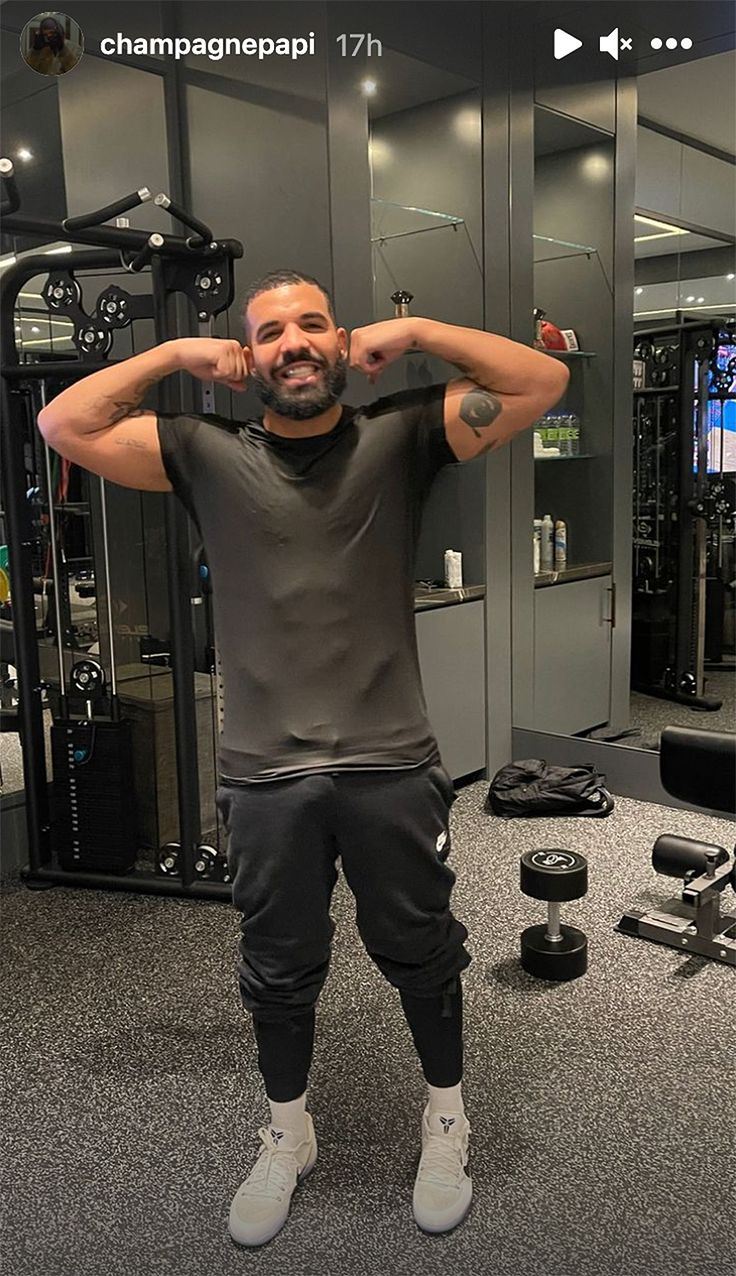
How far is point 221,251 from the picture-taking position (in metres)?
2.81

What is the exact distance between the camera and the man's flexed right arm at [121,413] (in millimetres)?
1712

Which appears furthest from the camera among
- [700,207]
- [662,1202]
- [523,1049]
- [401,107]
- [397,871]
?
[401,107]

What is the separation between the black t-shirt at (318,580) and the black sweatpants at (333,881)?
4cm

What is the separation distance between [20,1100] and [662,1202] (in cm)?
128

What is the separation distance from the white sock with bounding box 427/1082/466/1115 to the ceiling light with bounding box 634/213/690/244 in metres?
2.91

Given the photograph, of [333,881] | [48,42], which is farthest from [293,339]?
[48,42]

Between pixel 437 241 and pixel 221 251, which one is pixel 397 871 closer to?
pixel 221 251

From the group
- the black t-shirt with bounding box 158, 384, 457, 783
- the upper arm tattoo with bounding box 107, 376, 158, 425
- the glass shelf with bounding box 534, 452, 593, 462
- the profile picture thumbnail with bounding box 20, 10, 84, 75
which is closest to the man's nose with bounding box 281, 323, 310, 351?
the black t-shirt with bounding box 158, 384, 457, 783

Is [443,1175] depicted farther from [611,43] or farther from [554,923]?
[611,43]

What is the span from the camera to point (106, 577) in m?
3.35

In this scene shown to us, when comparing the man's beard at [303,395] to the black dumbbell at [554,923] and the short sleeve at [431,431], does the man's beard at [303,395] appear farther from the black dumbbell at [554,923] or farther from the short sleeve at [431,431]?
the black dumbbell at [554,923]

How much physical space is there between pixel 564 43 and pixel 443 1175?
12.2 feet

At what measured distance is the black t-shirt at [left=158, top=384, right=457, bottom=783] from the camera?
165 centimetres

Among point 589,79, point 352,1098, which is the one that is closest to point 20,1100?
point 352,1098
